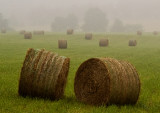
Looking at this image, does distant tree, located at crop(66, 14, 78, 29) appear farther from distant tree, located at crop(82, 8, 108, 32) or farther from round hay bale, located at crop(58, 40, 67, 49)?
round hay bale, located at crop(58, 40, 67, 49)

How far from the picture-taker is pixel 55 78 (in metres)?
11.4

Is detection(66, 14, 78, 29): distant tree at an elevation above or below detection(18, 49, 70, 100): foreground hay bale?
above

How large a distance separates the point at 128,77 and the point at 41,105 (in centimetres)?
302

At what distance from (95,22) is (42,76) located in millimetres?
118704

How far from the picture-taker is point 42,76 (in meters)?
11.5

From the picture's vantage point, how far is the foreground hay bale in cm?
1145

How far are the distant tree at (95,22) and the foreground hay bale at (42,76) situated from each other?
115517 mm

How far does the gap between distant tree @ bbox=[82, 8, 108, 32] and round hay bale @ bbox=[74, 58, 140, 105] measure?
115630 mm

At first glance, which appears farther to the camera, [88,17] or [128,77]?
[88,17]

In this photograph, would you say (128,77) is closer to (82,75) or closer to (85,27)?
(82,75)

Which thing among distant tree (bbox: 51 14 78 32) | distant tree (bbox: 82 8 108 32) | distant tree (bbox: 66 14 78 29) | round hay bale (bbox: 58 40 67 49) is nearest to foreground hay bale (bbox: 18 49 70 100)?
round hay bale (bbox: 58 40 67 49)

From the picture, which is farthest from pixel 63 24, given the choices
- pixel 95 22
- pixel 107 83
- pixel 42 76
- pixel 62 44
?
pixel 107 83

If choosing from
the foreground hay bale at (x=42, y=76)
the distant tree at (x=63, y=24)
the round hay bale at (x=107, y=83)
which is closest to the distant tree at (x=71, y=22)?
the distant tree at (x=63, y=24)

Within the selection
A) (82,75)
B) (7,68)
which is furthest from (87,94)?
(7,68)
